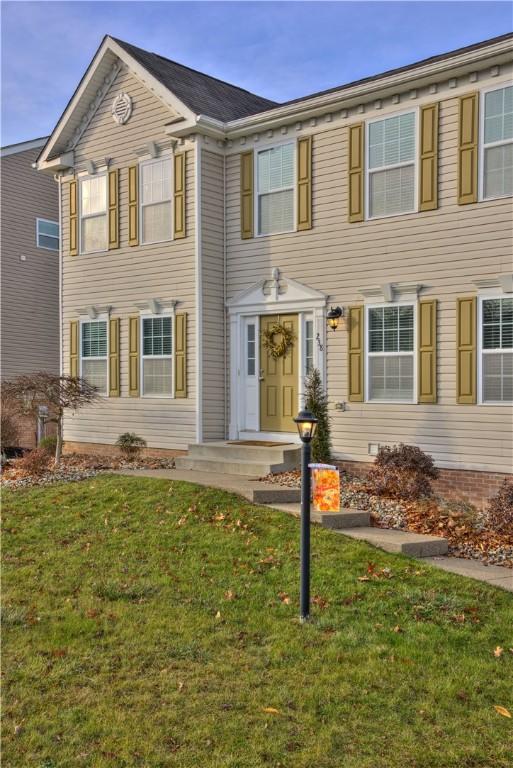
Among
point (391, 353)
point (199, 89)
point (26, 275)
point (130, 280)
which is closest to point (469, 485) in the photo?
point (391, 353)

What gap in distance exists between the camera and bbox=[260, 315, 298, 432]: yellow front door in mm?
11695

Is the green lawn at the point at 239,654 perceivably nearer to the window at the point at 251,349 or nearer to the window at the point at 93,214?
the window at the point at 251,349

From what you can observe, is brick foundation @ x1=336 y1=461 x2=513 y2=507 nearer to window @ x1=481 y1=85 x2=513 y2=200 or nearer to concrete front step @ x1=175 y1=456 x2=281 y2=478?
concrete front step @ x1=175 y1=456 x2=281 y2=478

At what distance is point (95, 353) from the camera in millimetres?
14328

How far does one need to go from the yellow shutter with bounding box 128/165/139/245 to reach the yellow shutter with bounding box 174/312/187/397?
1986 millimetres

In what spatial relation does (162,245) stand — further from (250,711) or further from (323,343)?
(250,711)

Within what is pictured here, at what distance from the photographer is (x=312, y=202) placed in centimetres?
1138

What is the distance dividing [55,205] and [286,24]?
1295 centimetres

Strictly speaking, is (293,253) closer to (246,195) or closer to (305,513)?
(246,195)

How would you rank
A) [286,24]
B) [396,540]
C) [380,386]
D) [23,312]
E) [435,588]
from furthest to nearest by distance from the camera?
[23,312] < [380,386] < [286,24] < [396,540] < [435,588]

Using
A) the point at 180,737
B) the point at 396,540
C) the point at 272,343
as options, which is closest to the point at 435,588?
the point at 396,540

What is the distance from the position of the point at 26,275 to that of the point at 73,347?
6186 millimetres

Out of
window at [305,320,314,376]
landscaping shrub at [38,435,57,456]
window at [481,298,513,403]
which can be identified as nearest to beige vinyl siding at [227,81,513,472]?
window at [481,298,513,403]

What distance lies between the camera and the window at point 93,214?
14.1m
